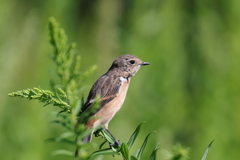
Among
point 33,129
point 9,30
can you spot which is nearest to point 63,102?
point 33,129

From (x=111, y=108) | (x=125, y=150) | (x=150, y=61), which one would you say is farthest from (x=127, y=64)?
(x=125, y=150)

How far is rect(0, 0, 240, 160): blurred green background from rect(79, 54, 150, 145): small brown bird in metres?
0.45

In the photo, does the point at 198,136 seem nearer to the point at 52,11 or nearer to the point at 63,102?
the point at 52,11

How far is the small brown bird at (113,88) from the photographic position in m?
3.29

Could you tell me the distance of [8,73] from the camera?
15.4ft

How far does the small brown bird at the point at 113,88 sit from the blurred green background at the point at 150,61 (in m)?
0.45

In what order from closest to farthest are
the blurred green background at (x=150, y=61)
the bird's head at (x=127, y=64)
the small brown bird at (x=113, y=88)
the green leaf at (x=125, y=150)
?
the green leaf at (x=125, y=150) → the small brown bird at (x=113, y=88) → the bird's head at (x=127, y=64) → the blurred green background at (x=150, y=61)

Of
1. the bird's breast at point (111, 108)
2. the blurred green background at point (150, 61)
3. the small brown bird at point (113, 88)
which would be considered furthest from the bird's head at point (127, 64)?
the bird's breast at point (111, 108)

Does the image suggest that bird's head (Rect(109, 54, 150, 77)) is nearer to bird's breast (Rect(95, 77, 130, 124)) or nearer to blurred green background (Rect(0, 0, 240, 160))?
blurred green background (Rect(0, 0, 240, 160))

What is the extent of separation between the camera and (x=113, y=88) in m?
3.55

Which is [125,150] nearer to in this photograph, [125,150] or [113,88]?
[125,150]

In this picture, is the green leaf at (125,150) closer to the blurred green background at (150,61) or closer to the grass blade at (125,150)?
the grass blade at (125,150)

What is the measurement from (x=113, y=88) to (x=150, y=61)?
122 centimetres

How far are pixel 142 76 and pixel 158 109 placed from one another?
0.53 m
